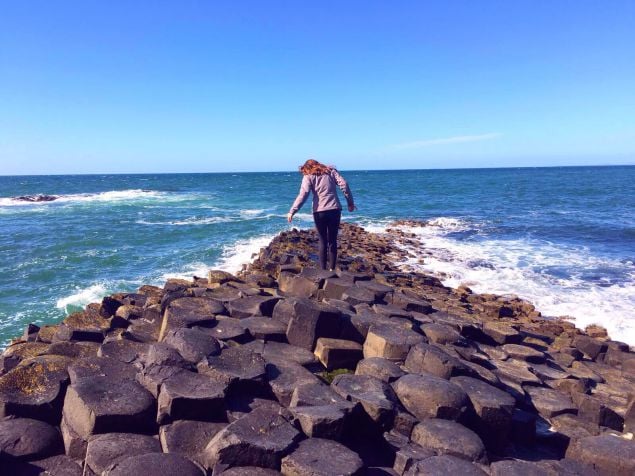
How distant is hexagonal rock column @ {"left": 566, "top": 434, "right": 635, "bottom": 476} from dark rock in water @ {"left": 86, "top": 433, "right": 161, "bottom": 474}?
3.51m

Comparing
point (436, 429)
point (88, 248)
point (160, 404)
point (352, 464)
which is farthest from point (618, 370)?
point (88, 248)

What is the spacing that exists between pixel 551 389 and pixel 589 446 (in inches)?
70.4

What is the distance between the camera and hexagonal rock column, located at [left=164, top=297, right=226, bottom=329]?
565 cm

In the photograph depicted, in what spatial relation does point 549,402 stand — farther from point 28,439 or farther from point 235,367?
point 28,439

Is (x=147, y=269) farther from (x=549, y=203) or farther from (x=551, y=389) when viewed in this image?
(x=549, y=203)

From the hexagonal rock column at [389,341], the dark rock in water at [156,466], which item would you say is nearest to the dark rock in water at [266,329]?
the hexagonal rock column at [389,341]

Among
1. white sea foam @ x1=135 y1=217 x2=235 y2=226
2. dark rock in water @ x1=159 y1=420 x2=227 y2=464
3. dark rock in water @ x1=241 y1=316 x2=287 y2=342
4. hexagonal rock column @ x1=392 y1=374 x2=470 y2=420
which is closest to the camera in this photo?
dark rock in water @ x1=159 y1=420 x2=227 y2=464

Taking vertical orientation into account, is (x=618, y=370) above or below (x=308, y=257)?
below

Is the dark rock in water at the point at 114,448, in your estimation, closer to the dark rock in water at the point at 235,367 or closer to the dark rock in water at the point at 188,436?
the dark rock in water at the point at 188,436

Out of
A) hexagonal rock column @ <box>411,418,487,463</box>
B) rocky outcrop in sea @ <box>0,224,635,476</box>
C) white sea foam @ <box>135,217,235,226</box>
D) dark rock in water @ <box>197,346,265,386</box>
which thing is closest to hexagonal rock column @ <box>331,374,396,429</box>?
rocky outcrop in sea @ <box>0,224,635,476</box>

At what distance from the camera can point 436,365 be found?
4895 mm

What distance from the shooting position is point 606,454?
4020 mm

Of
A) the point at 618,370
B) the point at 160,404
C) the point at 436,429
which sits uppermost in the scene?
the point at 160,404

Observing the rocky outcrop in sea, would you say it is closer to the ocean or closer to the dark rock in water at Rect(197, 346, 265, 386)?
the dark rock in water at Rect(197, 346, 265, 386)
